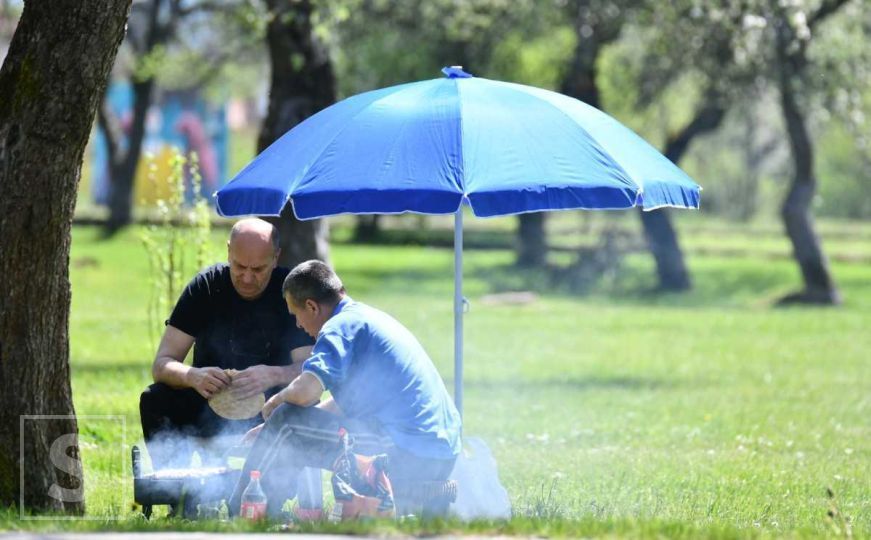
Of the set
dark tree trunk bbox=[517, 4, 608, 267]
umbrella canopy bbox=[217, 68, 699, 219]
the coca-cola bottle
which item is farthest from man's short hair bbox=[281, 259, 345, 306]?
dark tree trunk bbox=[517, 4, 608, 267]

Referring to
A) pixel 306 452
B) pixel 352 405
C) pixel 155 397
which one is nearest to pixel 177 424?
pixel 155 397

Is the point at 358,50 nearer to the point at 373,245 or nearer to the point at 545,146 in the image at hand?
the point at 373,245

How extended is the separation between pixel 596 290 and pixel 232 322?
22085 mm

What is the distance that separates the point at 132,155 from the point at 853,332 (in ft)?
69.3

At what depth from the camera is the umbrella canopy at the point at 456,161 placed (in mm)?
6742

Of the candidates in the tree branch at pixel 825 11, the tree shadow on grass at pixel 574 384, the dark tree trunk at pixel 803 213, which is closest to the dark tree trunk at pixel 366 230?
the dark tree trunk at pixel 803 213

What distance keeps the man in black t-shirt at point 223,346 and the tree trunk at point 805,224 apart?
65.1 ft

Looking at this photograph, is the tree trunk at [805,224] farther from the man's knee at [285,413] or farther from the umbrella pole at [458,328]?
the man's knee at [285,413]

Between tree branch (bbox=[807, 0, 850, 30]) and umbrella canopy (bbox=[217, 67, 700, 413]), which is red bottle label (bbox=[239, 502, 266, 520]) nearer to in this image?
umbrella canopy (bbox=[217, 67, 700, 413])

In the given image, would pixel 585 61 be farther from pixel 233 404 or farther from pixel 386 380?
pixel 386 380

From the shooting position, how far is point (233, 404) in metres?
7.40

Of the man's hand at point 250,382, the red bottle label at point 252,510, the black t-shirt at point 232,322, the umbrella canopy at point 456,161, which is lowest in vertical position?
the red bottle label at point 252,510

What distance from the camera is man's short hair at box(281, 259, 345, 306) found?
6621mm

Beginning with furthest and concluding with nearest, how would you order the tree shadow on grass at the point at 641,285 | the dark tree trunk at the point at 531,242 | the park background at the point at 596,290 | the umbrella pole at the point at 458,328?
the dark tree trunk at the point at 531,242
the tree shadow on grass at the point at 641,285
the park background at the point at 596,290
the umbrella pole at the point at 458,328
